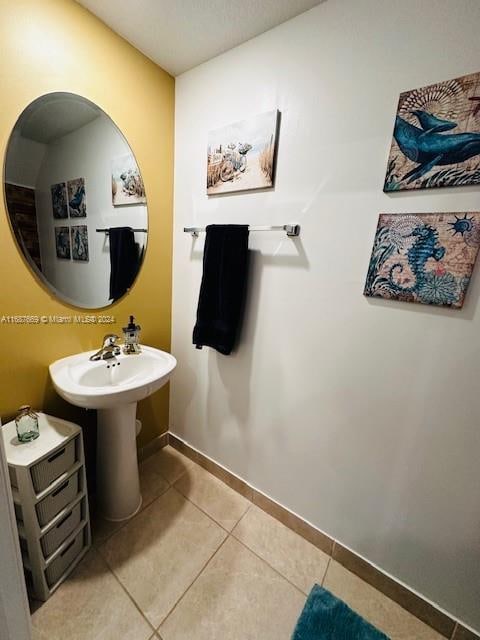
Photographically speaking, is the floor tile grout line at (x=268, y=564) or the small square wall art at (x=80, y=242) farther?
the small square wall art at (x=80, y=242)

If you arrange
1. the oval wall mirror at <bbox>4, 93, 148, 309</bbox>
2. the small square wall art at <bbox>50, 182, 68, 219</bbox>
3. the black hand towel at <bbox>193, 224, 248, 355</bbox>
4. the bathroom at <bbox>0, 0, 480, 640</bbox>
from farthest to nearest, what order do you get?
the black hand towel at <bbox>193, 224, 248, 355</bbox> → the small square wall art at <bbox>50, 182, 68, 219</bbox> → the oval wall mirror at <bbox>4, 93, 148, 309</bbox> → the bathroom at <bbox>0, 0, 480, 640</bbox>

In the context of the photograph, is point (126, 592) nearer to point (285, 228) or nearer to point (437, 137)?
point (285, 228)

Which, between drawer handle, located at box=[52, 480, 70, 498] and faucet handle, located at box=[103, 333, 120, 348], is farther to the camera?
faucet handle, located at box=[103, 333, 120, 348]

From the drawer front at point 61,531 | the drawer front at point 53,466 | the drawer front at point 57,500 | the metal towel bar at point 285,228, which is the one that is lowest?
the drawer front at point 61,531

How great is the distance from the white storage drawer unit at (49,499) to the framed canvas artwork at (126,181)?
106 cm

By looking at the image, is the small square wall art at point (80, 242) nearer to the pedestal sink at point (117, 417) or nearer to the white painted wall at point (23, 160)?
the white painted wall at point (23, 160)

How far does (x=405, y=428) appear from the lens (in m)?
0.95

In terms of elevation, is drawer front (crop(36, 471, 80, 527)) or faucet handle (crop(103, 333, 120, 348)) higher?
faucet handle (crop(103, 333, 120, 348))

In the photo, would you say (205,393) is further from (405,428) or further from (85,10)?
(85,10)

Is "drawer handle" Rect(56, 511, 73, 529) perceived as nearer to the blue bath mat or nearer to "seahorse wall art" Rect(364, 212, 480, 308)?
the blue bath mat

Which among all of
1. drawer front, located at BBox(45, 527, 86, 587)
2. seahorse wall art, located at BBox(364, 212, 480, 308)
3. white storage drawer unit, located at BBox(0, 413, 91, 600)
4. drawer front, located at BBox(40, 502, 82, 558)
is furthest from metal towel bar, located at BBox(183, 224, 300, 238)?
drawer front, located at BBox(45, 527, 86, 587)

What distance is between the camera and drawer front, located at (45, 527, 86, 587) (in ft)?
3.14

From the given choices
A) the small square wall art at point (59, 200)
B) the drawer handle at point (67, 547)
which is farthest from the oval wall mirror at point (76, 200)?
the drawer handle at point (67, 547)

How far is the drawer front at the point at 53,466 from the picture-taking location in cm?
87
